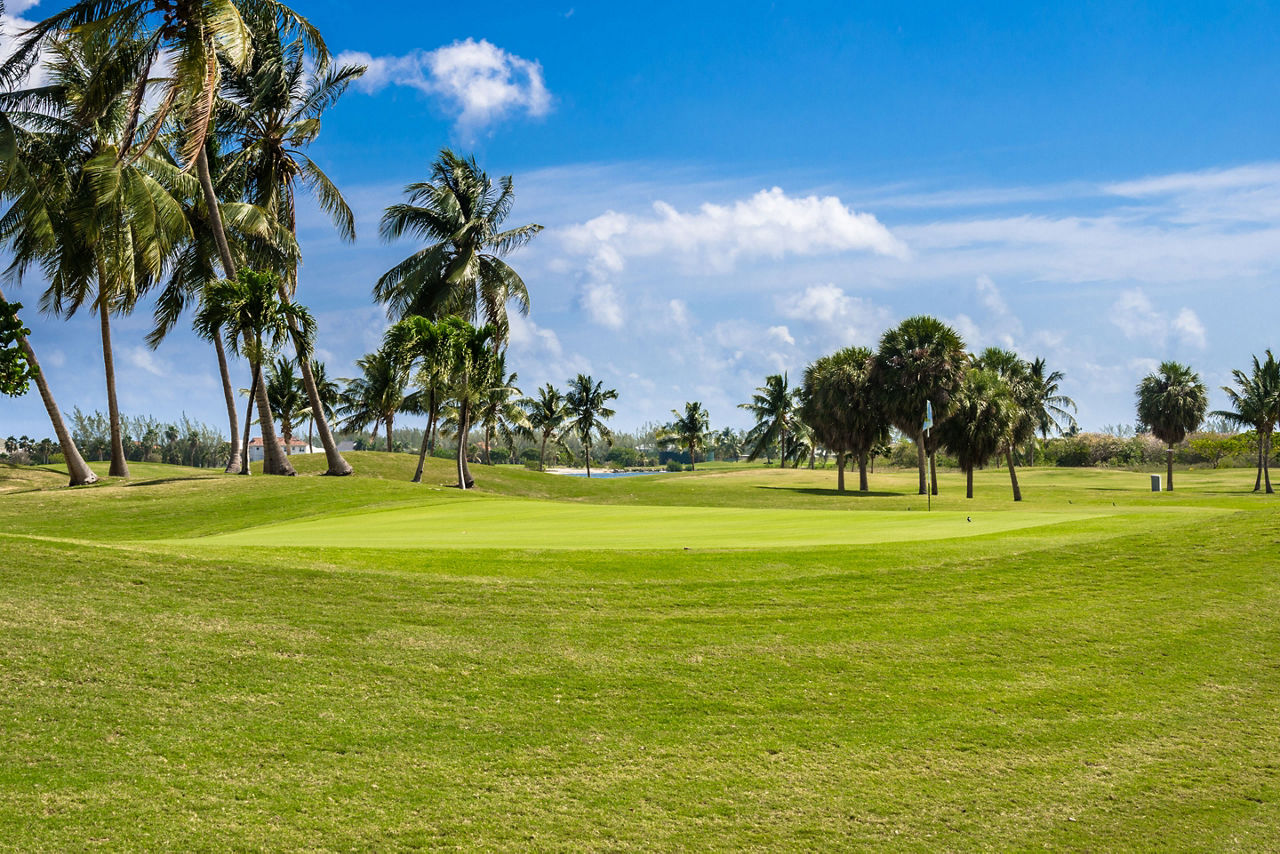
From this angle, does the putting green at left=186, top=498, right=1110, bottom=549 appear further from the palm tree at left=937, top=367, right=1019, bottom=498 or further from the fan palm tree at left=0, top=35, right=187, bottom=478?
the palm tree at left=937, top=367, right=1019, bottom=498

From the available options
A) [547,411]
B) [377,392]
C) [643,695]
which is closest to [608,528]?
[643,695]

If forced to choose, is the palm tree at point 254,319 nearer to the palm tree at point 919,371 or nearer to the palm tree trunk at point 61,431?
the palm tree trunk at point 61,431

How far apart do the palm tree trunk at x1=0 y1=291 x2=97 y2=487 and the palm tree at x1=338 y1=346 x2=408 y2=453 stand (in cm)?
1250

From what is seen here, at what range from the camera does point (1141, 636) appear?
9.95 metres

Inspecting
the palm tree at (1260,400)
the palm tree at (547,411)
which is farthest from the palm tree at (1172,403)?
the palm tree at (547,411)

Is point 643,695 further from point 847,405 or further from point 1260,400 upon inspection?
point 1260,400

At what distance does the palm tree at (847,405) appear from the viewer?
54281mm

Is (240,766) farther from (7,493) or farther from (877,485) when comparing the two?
(877,485)

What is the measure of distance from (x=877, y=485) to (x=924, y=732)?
57.4 metres

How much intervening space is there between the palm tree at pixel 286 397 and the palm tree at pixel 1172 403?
6753cm

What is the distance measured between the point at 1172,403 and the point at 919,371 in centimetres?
3628

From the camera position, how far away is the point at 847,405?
2146 inches

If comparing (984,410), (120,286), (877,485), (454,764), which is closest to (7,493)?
(120,286)

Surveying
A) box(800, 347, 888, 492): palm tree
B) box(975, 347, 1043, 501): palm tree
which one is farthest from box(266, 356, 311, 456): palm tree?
box(975, 347, 1043, 501): palm tree
